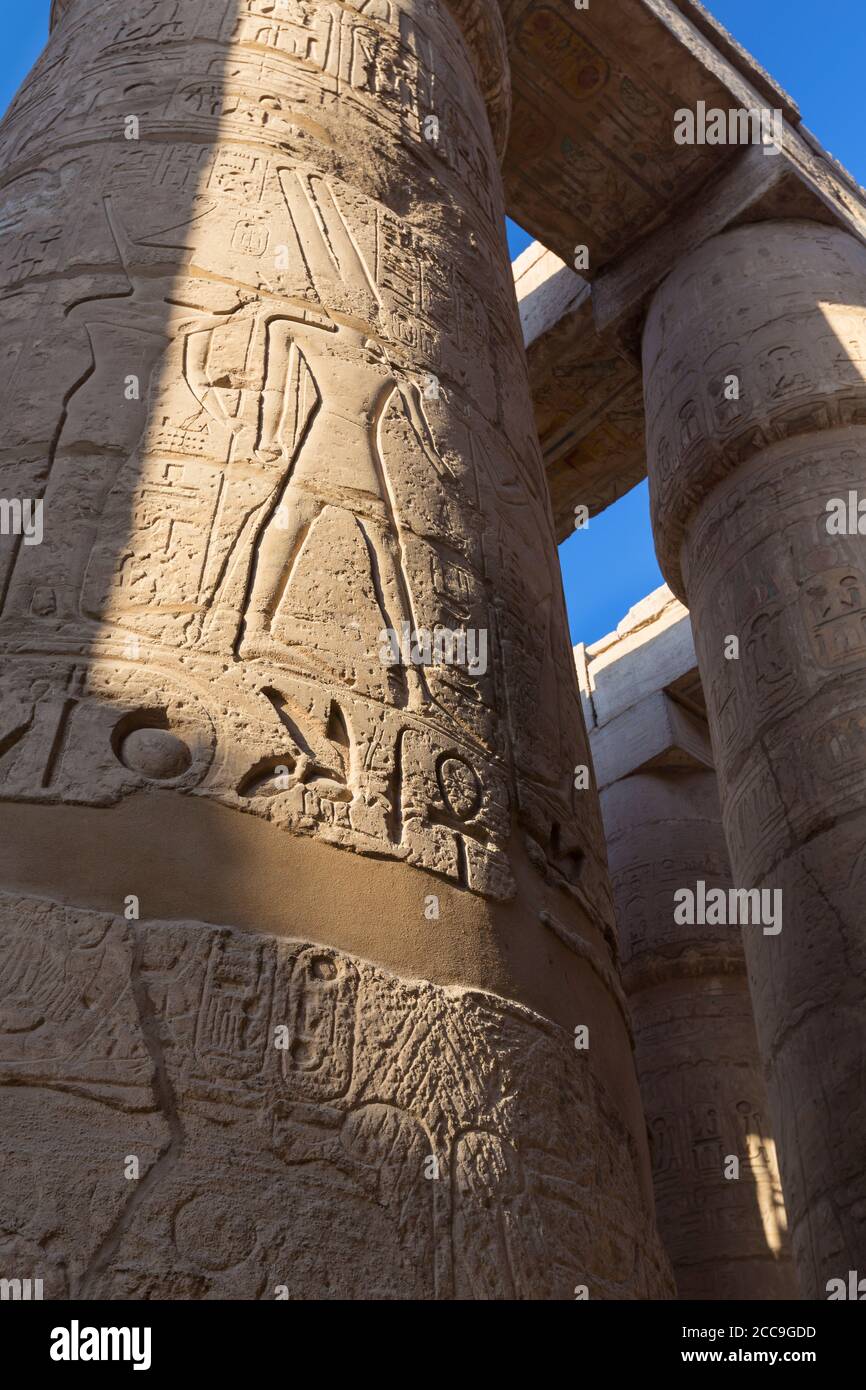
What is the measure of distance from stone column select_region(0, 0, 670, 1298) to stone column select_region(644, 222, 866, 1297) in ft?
6.13

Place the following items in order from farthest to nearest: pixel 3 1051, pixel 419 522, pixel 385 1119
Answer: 1. pixel 419 522
2. pixel 385 1119
3. pixel 3 1051

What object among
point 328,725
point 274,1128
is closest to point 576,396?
point 328,725

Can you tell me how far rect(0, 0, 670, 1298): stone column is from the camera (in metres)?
1.69

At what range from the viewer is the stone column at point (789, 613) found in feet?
14.0

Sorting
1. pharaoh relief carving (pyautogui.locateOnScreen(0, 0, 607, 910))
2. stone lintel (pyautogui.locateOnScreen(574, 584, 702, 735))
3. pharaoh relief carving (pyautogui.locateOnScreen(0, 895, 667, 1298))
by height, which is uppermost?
stone lintel (pyautogui.locateOnScreen(574, 584, 702, 735))

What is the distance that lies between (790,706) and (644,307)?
2.81 metres

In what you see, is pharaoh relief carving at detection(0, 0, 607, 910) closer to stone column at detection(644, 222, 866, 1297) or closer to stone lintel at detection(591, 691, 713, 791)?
stone column at detection(644, 222, 866, 1297)

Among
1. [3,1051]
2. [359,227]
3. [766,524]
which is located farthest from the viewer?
[766,524]

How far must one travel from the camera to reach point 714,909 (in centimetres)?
893

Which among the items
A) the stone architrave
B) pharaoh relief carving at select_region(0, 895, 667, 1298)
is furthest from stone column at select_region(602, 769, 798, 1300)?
pharaoh relief carving at select_region(0, 895, 667, 1298)

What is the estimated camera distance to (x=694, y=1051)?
8.50 m

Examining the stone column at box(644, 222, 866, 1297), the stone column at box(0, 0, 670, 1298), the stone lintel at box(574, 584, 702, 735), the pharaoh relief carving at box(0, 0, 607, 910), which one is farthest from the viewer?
the stone lintel at box(574, 584, 702, 735)
